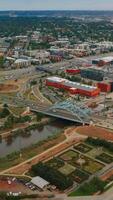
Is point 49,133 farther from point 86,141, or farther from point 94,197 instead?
point 94,197

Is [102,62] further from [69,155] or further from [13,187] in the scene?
[13,187]

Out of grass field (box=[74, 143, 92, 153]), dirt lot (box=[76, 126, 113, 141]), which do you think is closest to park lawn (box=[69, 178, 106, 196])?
grass field (box=[74, 143, 92, 153])

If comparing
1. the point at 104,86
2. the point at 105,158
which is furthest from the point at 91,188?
the point at 104,86

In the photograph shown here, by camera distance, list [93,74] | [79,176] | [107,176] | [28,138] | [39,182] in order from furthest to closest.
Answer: [93,74] → [28,138] → [107,176] → [79,176] → [39,182]

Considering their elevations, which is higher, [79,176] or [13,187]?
[13,187]

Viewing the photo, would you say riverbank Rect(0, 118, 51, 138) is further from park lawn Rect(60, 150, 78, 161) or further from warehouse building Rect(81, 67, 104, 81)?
warehouse building Rect(81, 67, 104, 81)

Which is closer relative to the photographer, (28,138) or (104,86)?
(28,138)

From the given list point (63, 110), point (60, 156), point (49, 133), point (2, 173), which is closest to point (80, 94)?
point (63, 110)
